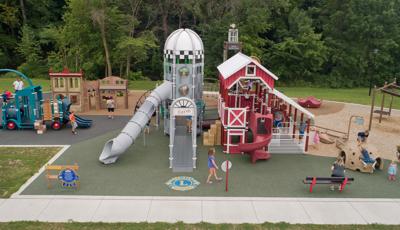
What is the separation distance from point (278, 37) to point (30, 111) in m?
36.7

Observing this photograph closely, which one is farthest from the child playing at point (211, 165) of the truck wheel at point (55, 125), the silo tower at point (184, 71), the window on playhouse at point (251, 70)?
the truck wheel at point (55, 125)

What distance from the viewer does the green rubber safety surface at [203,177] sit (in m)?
13.0

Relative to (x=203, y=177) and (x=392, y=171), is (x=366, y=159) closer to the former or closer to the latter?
(x=392, y=171)

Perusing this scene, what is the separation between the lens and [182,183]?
Result: 1370 cm

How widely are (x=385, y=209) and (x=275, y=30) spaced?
40349 mm

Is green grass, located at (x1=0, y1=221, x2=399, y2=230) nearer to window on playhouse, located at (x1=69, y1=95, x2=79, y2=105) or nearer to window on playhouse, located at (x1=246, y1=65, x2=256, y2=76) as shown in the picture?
window on playhouse, located at (x1=246, y1=65, x2=256, y2=76)

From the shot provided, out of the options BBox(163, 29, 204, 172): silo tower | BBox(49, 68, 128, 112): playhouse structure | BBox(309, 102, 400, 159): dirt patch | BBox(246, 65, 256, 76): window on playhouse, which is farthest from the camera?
BBox(49, 68, 128, 112): playhouse structure

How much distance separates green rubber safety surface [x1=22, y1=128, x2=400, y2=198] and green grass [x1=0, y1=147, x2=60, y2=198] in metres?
0.62

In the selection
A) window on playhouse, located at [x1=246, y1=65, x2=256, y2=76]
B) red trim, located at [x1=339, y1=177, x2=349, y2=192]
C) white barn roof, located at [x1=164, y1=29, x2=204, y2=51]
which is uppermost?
white barn roof, located at [x1=164, y1=29, x2=204, y2=51]

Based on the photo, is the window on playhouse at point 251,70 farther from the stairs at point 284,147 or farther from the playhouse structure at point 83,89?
the playhouse structure at point 83,89

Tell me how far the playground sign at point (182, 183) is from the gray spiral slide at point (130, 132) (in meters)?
3.25

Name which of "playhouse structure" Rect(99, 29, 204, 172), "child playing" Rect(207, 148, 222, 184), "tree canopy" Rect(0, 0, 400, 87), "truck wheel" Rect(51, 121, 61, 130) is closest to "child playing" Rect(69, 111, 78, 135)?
"truck wheel" Rect(51, 121, 61, 130)

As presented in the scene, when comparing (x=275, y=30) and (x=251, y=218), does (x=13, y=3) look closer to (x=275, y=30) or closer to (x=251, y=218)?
(x=275, y=30)

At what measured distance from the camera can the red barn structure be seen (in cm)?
1678
